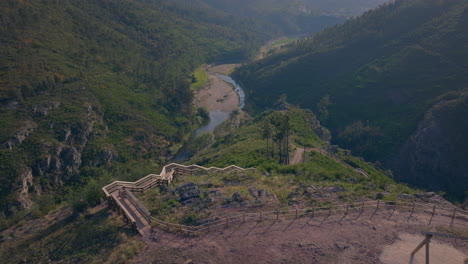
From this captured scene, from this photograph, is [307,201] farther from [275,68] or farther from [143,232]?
[275,68]

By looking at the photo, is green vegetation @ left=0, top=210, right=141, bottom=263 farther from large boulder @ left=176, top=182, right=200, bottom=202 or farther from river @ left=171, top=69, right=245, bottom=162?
river @ left=171, top=69, right=245, bottom=162

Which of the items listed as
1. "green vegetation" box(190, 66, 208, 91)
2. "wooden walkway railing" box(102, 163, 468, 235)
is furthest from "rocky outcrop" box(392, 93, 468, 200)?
"green vegetation" box(190, 66, 208, 91)

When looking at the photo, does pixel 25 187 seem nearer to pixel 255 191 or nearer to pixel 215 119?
pixel 255 191

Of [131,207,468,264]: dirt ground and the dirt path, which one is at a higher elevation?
the dirt path

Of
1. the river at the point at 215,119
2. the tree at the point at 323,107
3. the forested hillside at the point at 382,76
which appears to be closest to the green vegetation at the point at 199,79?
the river at the point at 215,119

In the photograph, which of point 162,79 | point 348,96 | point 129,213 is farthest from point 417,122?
point 162,79

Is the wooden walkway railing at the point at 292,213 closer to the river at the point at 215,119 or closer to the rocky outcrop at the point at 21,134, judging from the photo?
the rocky outcrop at the point at 21,134
